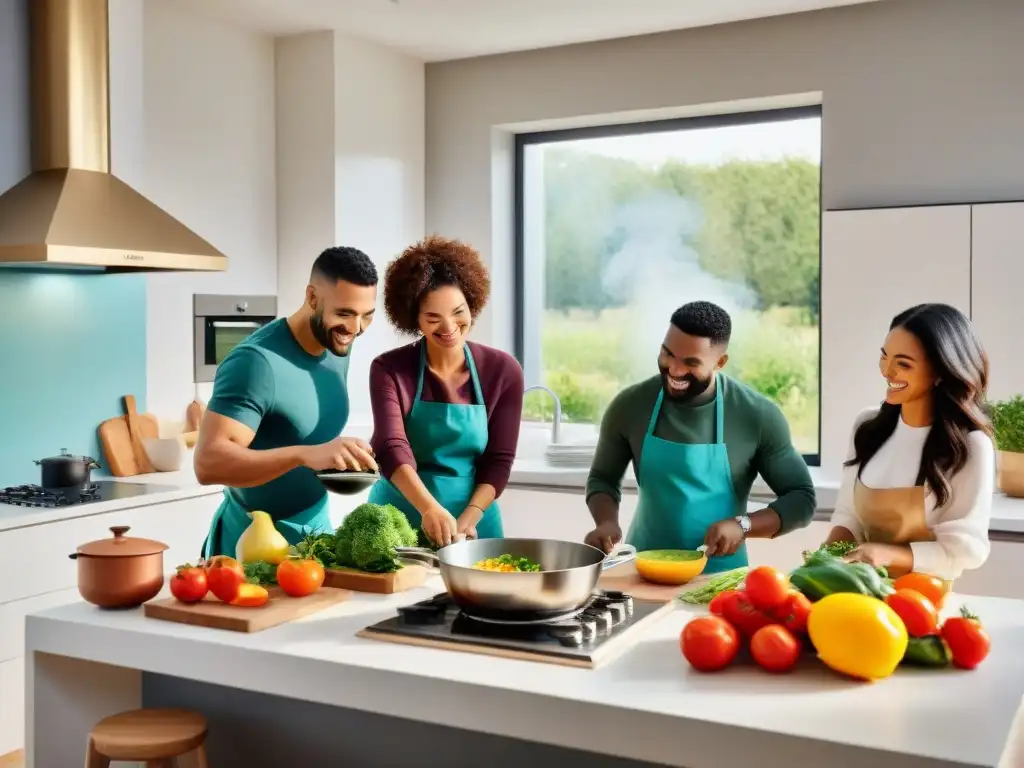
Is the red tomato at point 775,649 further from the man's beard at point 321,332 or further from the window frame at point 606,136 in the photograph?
the window frame at point 606,136

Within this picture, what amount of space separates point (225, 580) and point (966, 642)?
47.6 inches

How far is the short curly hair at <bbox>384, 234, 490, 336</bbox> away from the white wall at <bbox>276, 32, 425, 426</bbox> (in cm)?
224

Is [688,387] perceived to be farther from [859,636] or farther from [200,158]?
[200,158]

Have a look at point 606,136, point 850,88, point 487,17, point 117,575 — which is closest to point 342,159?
point 487,17

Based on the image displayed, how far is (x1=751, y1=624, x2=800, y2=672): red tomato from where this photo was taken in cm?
161

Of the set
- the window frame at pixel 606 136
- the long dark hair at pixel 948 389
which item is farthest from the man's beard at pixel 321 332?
the window frame at pixel 606 136

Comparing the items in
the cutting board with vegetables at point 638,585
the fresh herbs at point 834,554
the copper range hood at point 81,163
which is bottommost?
the cutting board with vegetables at point 638,585

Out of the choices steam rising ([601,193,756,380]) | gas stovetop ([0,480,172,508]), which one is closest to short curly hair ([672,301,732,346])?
gas stovetop ([0,480,172,508])

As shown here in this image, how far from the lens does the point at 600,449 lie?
2775mm

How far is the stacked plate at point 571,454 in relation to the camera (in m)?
4.57

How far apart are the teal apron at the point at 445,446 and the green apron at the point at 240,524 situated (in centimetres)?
19

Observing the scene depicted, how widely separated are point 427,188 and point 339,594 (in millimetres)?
3635

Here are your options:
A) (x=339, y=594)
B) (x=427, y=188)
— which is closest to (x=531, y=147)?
(x=427, y=188)

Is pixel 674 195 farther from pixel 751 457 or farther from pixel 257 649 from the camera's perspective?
pixel 257 649
